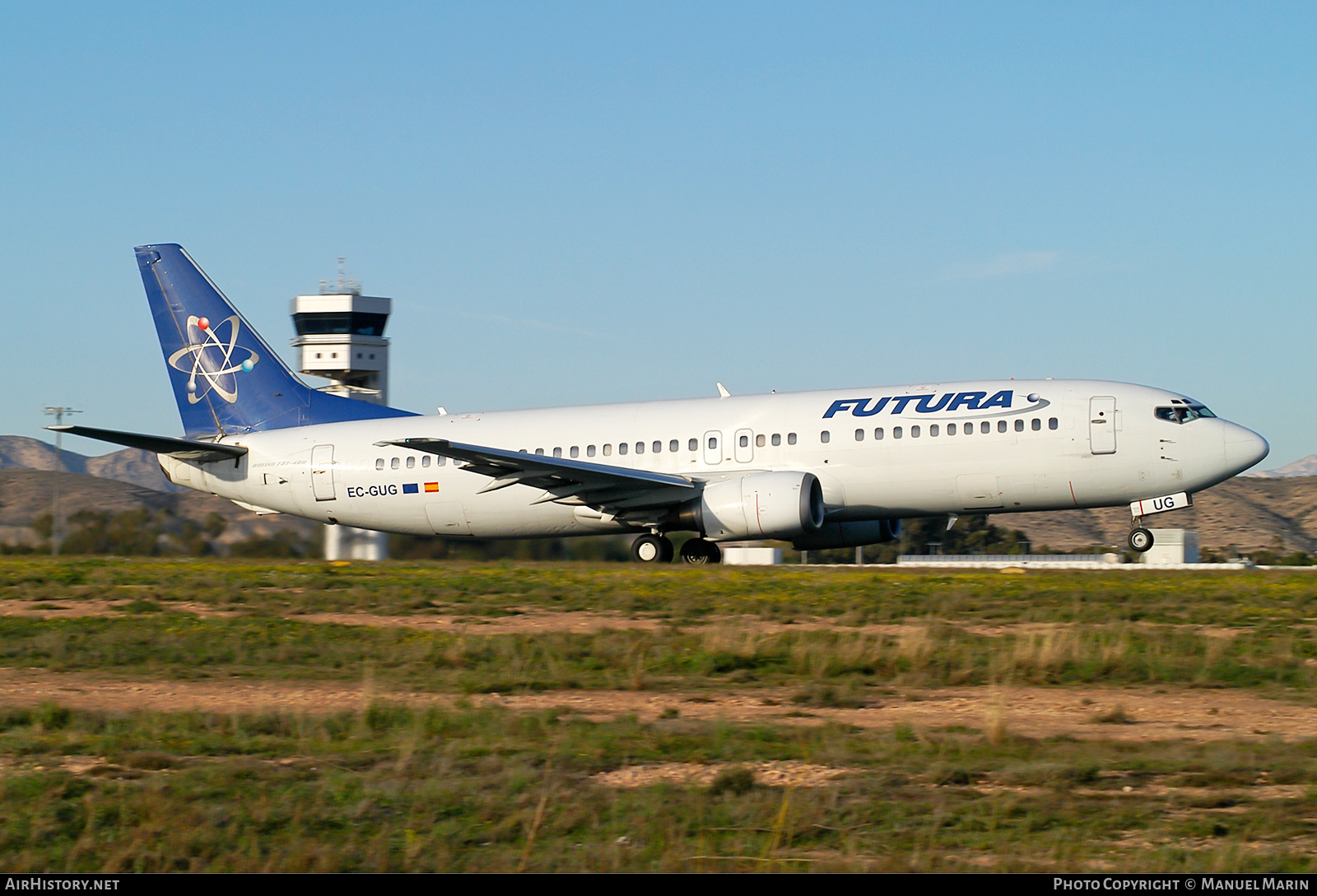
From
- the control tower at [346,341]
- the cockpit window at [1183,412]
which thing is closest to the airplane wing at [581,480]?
the cockpit window at [1183,412]

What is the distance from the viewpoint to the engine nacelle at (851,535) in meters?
26.5

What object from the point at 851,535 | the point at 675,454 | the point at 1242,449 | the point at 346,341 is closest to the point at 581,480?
the point at 675,454

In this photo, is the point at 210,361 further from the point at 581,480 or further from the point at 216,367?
the point at 581,480

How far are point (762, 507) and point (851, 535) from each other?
384 centimetres

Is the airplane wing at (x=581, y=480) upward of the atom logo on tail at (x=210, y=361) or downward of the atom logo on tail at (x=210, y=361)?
downward

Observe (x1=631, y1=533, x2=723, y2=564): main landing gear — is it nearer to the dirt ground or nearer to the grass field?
the grass field

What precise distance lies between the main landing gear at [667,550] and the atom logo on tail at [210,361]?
11110mm

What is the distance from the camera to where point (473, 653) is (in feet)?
44.0

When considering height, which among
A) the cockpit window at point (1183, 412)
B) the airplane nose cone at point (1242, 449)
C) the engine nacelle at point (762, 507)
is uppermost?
the cockpit window at point (1183, 412)

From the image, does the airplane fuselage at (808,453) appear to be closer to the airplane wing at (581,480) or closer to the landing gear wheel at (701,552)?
the airplane wing at (581,480)

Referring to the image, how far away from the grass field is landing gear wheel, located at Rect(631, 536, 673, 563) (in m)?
8.09

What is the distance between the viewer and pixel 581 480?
82.1 feet

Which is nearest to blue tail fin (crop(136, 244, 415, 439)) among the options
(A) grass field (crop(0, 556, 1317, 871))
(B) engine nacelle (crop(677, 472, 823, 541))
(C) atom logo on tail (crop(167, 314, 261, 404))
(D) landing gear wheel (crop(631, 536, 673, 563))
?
(C) atom logo on tail (crop(167, 314, 261, 404))

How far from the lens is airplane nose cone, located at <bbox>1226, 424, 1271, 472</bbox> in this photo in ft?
76.6
